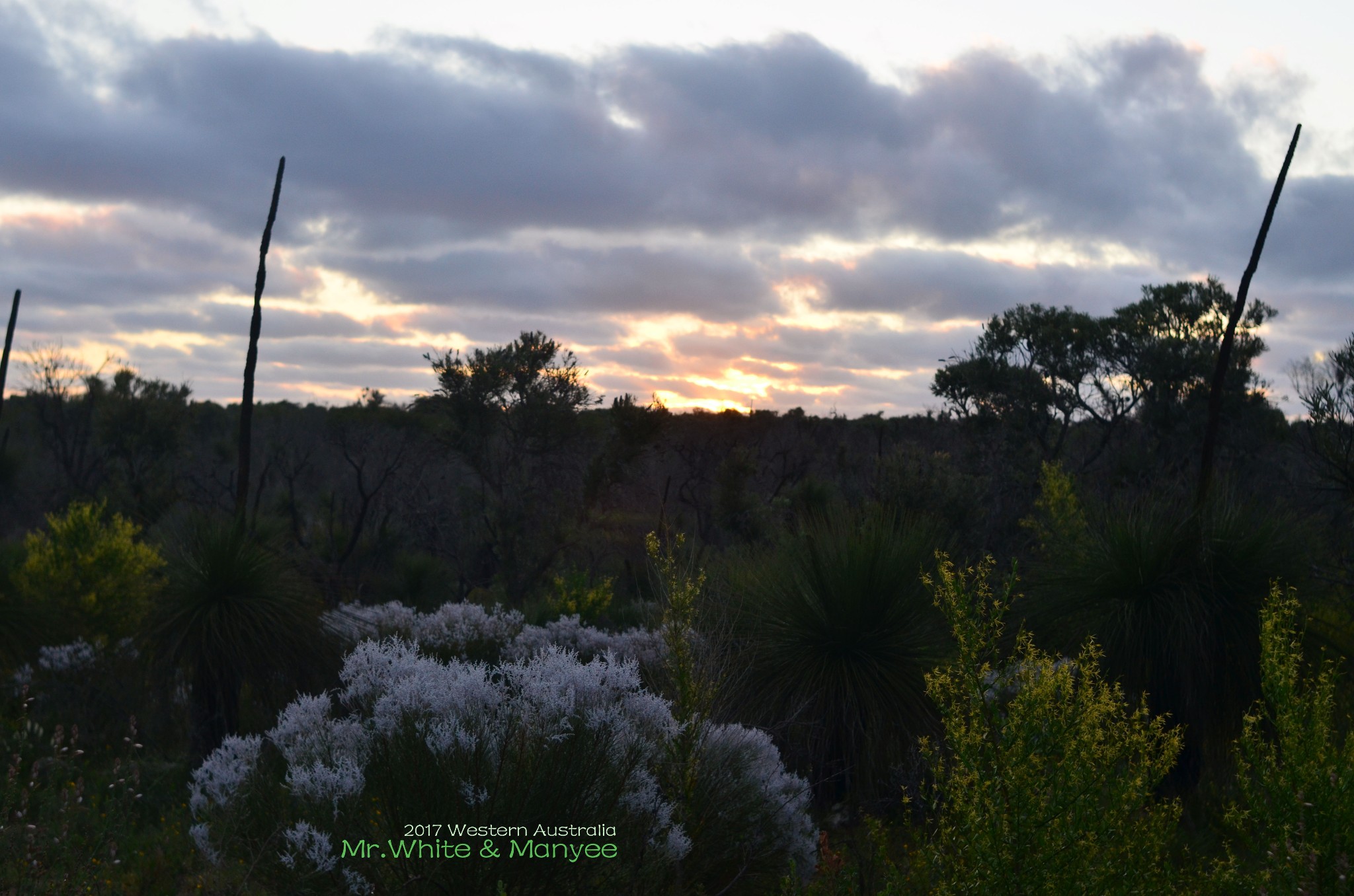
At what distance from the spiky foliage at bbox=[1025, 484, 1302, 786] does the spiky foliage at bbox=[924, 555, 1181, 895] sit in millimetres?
4538

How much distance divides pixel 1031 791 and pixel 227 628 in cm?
863

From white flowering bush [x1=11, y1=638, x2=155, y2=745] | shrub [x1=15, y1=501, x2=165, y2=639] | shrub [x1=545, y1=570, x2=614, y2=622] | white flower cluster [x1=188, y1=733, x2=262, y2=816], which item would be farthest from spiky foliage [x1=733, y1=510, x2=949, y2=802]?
shrub [x1=15, y1=501, x2=165, y2=639]

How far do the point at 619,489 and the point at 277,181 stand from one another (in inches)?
816

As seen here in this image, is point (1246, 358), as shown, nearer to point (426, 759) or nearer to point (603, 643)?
point (603, 643)

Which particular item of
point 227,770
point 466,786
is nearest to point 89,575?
point 227,770

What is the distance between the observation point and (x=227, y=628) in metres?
9.88

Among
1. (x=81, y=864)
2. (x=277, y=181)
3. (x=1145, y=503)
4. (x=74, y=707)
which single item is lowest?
(x=74, y=707)

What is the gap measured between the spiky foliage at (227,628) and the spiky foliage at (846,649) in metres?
4.62

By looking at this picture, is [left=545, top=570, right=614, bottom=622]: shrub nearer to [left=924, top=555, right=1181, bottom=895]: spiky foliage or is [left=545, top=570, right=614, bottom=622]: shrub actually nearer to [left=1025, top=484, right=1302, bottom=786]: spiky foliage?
[left=1025, top=484, right=1302, bottom=786]: spiky foliage

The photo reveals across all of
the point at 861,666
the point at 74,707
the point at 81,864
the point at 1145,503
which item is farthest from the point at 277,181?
the point at 1145,503

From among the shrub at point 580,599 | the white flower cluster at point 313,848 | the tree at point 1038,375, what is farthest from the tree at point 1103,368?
the white flower cluster at point 313,848

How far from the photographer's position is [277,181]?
42.7ft

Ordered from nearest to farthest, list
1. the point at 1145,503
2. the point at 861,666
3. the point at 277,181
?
the point at 861,666 < the point at 1145,503 < the point at 277,181

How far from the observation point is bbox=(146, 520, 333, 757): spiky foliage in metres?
9.87
